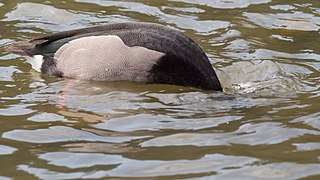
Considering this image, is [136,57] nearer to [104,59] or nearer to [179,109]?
[104,59]

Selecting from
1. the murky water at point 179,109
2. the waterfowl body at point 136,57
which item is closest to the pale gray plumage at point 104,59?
the waterfowl body at point 136,57

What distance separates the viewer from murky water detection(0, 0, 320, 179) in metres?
5.68

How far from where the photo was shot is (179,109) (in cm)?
716

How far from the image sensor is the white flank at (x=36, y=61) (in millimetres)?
8523

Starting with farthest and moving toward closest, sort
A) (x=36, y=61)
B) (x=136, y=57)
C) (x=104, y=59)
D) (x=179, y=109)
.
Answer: (x=36, y=61) → (x=104, y=59) → (x=136, y=57) → (x=179, y=109)

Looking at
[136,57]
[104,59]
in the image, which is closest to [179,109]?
[136,57]

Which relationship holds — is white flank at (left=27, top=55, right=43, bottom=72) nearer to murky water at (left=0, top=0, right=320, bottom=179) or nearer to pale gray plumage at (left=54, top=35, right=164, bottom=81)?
murky water at (left=0, top=0, right=320, bottom=179)

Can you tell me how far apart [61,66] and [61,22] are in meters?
2.25

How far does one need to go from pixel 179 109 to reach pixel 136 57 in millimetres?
939

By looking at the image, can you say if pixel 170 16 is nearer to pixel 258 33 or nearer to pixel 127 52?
pixel 258 33

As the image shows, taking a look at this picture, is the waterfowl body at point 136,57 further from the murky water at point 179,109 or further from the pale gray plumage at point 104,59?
the murky water at point 179,109

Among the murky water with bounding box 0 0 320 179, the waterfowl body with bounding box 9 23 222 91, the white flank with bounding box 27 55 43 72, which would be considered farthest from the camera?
the white flank with bounding box 27 55 43 72

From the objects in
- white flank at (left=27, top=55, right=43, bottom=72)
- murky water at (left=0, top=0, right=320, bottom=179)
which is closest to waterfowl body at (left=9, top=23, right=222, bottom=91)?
murky water at (left=0, top=0, right=320, bottom=179)

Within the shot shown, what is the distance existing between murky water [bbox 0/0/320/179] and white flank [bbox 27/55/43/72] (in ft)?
0.33
